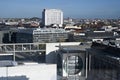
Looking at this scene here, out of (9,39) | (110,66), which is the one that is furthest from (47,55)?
(9,39)

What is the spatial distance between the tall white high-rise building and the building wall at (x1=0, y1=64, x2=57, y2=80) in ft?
82.9

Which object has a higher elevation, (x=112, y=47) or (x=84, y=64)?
(x=112, y=47)

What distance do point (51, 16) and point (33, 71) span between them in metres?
26.0

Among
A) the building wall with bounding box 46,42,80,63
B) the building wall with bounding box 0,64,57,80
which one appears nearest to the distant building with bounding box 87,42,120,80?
the building wall with bounding box 0,64,57,80

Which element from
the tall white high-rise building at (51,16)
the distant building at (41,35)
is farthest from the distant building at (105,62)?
the tall white high-rise building at (51,16)

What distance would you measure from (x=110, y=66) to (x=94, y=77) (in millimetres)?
766

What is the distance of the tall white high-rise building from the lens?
1187 inches

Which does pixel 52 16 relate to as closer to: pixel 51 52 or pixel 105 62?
pixel 51 52

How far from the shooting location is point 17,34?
1691 cm

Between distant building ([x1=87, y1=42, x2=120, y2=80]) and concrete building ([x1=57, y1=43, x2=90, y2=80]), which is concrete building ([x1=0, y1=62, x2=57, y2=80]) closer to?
distant building ([x1=87, y1=42, x2=120, y2=80])

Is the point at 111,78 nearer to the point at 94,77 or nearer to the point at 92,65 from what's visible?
the point at 94,77

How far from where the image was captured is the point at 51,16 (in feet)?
99.6

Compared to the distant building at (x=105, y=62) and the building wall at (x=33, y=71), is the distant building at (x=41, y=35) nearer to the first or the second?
the distant building at (x=105, y=62)

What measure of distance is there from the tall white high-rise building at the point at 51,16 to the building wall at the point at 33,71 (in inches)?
995
